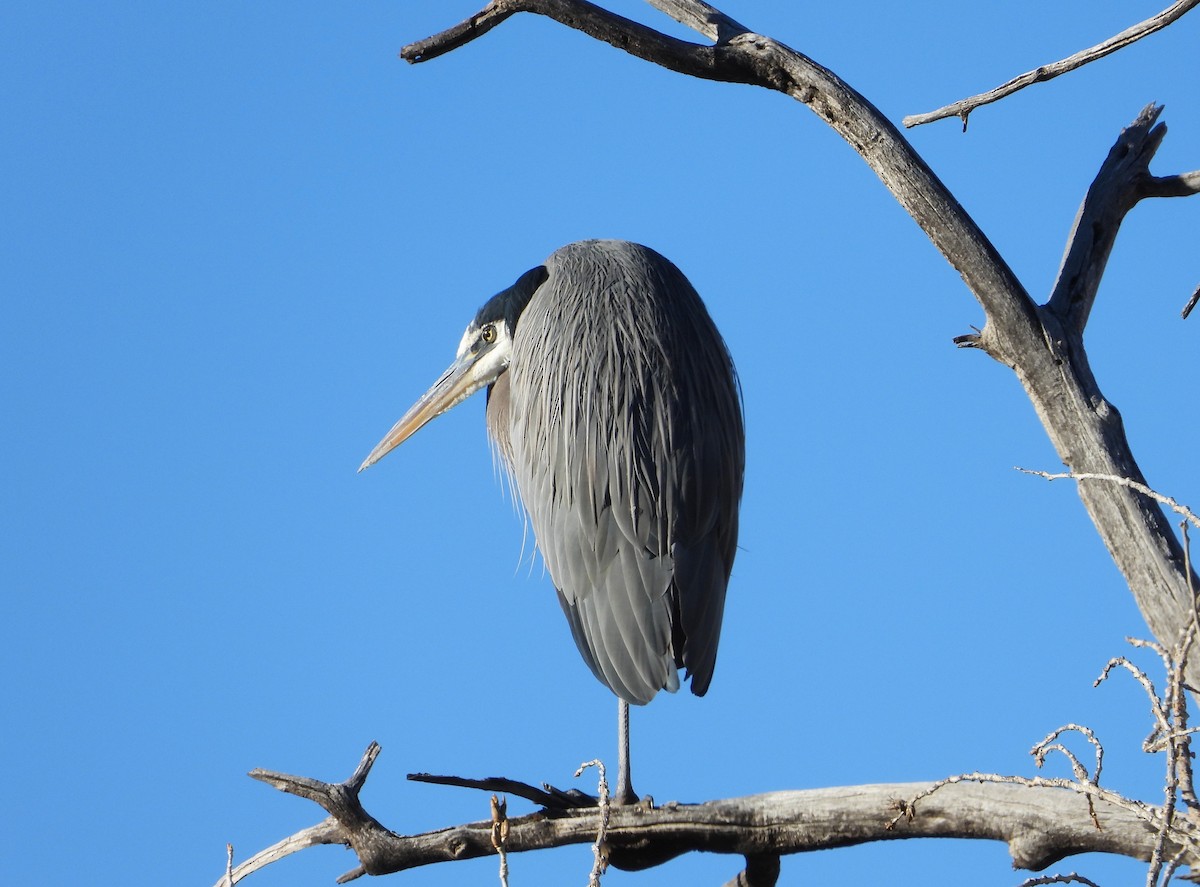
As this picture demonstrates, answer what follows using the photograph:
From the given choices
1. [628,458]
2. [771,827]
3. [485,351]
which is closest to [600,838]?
[771,827]

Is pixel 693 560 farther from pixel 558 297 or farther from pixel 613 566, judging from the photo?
pixel 558 297

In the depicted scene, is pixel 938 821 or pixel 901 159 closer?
pixel 938 821

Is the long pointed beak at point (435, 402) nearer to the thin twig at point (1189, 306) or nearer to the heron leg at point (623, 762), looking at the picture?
the heron leg at point (623, 762)

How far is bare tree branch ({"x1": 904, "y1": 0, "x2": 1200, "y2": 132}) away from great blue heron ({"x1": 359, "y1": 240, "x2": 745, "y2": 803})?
1.07 meters

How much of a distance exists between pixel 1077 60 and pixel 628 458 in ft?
4.80

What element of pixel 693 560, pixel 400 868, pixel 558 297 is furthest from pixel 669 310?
pixel 400 868

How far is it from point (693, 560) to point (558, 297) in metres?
0.96

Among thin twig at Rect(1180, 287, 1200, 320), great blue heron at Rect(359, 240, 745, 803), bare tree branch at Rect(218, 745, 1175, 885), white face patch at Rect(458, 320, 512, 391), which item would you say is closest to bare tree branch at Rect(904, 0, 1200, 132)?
thin twig at Rect(1180, 287, 1200, 320)

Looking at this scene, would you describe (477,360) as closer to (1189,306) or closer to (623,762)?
(623,762)

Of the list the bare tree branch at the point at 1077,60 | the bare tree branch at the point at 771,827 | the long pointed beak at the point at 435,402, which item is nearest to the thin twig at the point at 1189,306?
the bare tree branch at the point at 1077,60

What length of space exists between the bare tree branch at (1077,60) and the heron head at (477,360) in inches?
60.9

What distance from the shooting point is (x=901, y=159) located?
10.2ft

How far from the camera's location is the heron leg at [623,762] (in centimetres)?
343

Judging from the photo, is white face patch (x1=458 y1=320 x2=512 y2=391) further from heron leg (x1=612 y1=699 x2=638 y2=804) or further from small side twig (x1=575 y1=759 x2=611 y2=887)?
small side twig (x1=575 y1=759 x2=611 y2=887)
